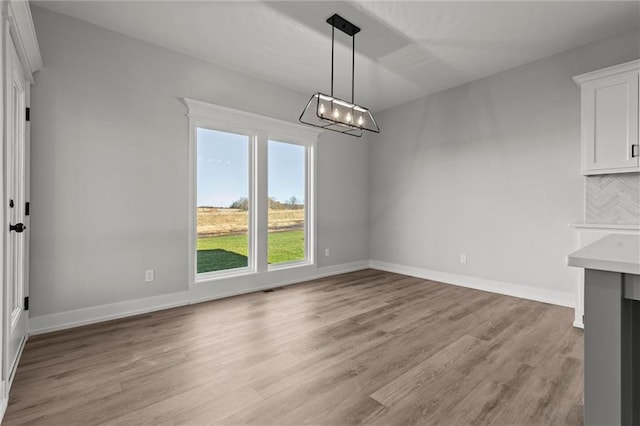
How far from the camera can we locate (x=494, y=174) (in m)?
4.29

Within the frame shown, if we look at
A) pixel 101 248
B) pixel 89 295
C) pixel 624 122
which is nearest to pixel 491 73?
pixel 624 122

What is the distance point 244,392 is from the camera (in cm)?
192

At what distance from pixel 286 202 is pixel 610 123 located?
12.6 feet

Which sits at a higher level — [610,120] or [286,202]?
[610,120]

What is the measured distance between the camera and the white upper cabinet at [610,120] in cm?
292

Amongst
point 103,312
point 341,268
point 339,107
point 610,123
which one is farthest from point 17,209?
point 610,123

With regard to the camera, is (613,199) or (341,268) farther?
(341,268)

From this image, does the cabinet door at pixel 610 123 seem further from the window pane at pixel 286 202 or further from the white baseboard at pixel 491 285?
the window pane at pixel 286 202

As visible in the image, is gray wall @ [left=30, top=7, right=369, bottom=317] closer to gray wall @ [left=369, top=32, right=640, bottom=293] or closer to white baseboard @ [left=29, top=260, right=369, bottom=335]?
white baseboard @ [left=29, top=260, right=369, bottom=335]

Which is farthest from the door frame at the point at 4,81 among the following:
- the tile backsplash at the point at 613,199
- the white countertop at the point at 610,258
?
the tile backsplash at the point at 613,199

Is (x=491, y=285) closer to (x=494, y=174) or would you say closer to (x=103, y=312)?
(x=494, y=174)

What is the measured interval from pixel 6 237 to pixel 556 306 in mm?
4965

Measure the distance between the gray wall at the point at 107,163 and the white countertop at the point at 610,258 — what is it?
360cm

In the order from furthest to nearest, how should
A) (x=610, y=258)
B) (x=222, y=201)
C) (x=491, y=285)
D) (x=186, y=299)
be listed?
(x=491, y=285)
(x=222, y=201)
(x=186, y=299)
(x=610, y=258)
